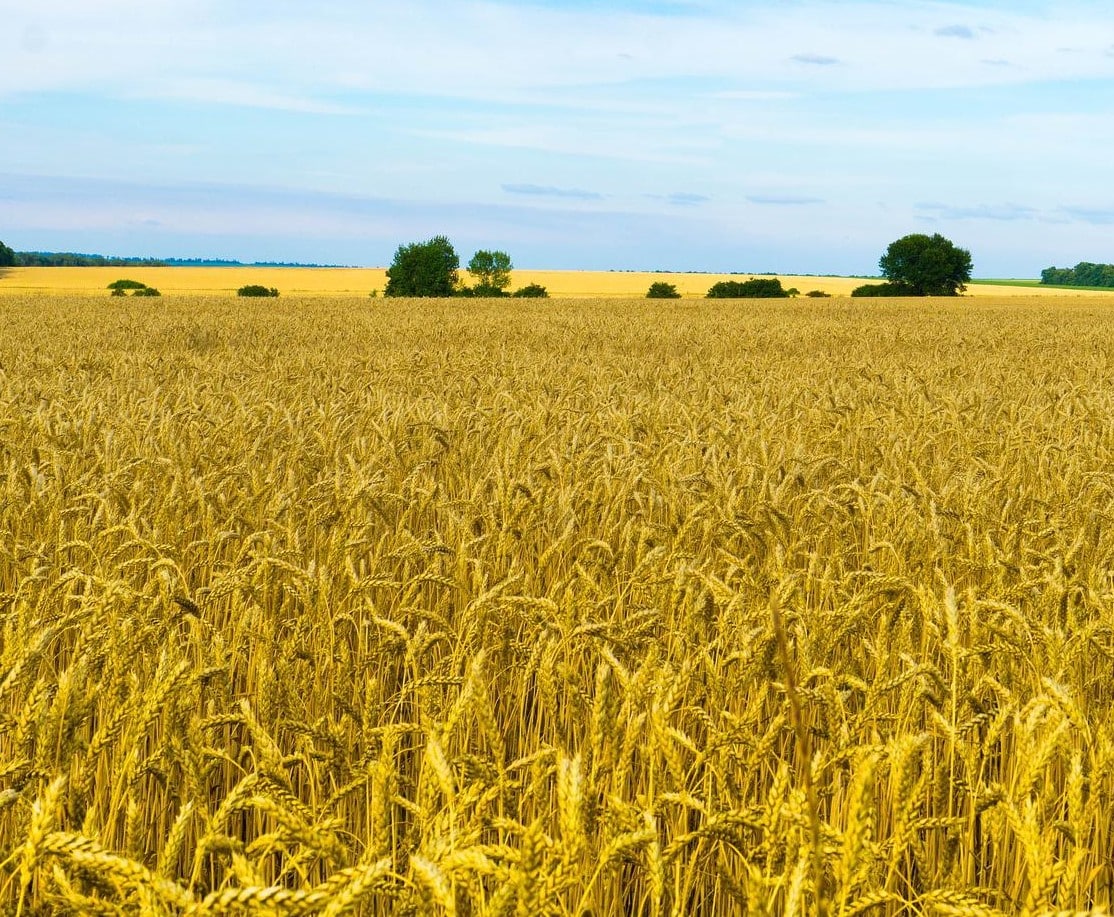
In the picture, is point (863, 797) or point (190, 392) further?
point (190, 392)

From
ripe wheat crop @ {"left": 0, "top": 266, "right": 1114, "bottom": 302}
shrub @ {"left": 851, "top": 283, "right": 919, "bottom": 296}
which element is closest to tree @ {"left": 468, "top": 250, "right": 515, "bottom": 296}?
ripe wheat crop @ {"left": 0, "top": 266, "right": 1114, "bottom": 302}

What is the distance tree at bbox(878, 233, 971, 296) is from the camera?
254 ft

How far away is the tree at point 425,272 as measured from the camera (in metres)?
76.4

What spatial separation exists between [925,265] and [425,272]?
3842 centimetres

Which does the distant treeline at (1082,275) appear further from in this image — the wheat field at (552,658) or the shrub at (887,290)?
the wheat field at (552,658)

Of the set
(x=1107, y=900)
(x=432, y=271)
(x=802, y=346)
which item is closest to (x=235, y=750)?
(x=1107, y=900)

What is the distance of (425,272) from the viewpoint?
7675cm

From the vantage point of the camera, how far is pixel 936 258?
78.2 metres

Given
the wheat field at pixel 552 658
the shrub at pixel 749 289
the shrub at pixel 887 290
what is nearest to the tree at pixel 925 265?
the shrub at pixel 887 290

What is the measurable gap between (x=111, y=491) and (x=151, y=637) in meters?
1.65

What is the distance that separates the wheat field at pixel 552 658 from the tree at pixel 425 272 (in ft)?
229

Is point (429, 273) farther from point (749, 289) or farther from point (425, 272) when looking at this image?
point (749, 289)

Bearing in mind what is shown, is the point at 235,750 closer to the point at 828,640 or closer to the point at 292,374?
the point at 828,640

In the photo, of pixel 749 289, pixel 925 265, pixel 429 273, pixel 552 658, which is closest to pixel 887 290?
pixel 925 265
